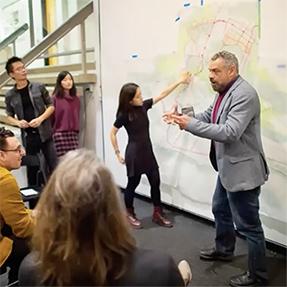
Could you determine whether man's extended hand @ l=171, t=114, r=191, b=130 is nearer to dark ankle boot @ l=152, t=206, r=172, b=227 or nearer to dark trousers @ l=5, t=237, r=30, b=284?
dark trousers @ l=5, t=237, r=30, b=284

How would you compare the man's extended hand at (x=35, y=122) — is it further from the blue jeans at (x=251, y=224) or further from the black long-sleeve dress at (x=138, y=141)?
the blue jeans at (x=251, y=224)

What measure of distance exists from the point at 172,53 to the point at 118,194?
2.78 m

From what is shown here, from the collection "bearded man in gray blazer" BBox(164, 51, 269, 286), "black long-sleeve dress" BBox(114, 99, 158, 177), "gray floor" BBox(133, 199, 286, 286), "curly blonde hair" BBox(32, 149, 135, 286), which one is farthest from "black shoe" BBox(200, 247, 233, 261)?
"curly blonde hair" BBox(32, 149, 135, 286)

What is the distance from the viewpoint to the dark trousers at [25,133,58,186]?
3.96 metres

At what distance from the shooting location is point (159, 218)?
3721mm

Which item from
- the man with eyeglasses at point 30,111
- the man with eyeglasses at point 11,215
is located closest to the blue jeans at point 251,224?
the man with eyeglasses at point 11,215

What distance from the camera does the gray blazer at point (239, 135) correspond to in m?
2.38

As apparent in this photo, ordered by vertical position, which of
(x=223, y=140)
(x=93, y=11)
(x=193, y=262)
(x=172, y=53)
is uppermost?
(x=93, y=11)

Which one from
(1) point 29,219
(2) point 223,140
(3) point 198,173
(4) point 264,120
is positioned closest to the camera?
(1) point 29,219

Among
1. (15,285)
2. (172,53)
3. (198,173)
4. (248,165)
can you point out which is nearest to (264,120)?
(248,165)

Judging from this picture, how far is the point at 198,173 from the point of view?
3.62 meters

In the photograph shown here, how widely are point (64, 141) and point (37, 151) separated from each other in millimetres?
700

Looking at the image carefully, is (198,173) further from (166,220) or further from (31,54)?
(31,54)

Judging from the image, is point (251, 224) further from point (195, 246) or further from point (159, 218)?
point (159, 218)
